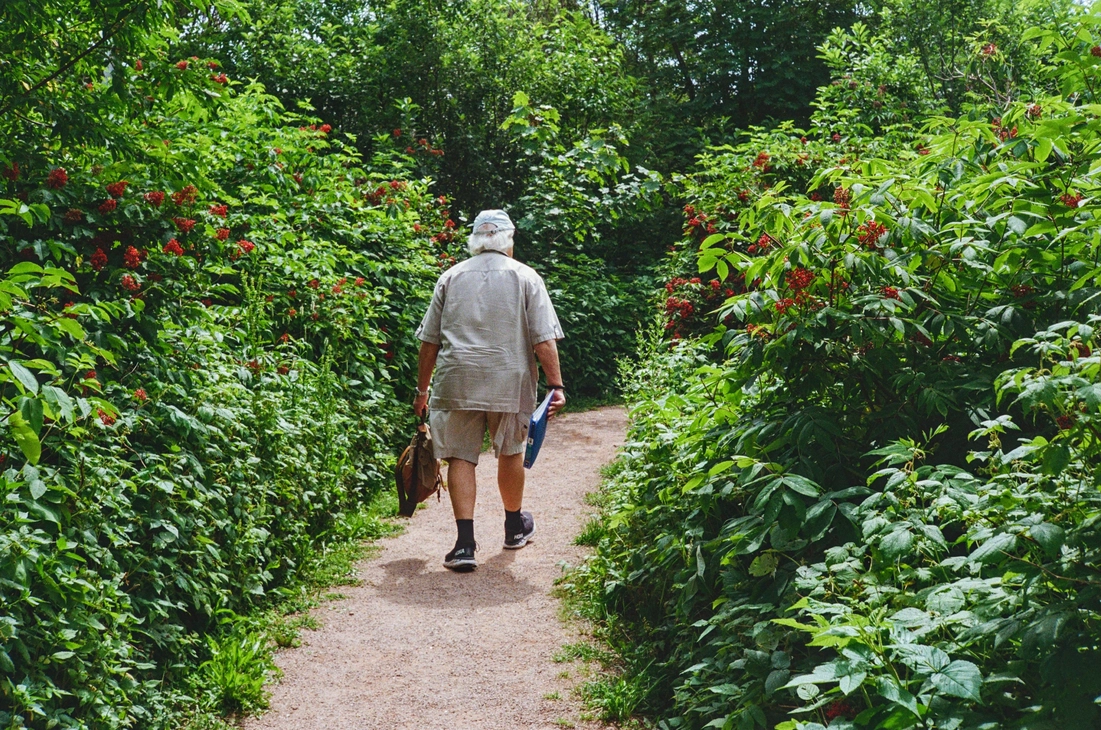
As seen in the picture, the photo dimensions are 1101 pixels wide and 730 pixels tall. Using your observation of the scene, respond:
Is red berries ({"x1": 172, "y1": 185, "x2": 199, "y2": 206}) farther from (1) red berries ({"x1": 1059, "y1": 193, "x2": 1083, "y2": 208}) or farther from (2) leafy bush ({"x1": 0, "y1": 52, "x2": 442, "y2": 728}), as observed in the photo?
(1) red berries ({"x1": 1059, "y1": 193, "x2": 1083, "y2": 208})

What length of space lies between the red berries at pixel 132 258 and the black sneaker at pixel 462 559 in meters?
2.39

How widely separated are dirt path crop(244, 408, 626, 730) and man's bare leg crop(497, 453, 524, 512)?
33 centimetres

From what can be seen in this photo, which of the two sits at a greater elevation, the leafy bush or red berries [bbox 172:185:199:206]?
red berries [bbox 172:185:199:206]

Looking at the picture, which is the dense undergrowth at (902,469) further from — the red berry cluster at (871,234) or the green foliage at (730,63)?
the green foliage at (730,63)

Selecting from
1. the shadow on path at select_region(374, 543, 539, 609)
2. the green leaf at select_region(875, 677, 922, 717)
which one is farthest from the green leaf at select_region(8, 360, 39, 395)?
the shadow on path at select_region(374, 543, 539, 609)

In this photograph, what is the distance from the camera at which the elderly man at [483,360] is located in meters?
5.57

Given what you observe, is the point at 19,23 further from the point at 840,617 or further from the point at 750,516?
the point at 840,617

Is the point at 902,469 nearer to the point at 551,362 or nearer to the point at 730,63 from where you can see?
the point at 551,362

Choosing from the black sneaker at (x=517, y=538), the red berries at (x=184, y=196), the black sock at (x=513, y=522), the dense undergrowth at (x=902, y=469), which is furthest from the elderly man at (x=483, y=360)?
the red berries at (x=184, y=196)

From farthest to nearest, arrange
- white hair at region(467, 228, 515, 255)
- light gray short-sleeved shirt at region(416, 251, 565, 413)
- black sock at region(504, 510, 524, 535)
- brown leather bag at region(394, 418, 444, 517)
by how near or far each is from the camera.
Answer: black sock at region(504, 510, 524, 535), brown leather bag at region(394, 418, 444, 517), white hair at region(467, 228, 515, 255), light gray short-sleeved shirt at region(416, 251, 565, 413)

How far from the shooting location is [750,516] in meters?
3.47

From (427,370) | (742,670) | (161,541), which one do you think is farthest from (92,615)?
(427,370)

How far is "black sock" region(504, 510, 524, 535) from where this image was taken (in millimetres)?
5965

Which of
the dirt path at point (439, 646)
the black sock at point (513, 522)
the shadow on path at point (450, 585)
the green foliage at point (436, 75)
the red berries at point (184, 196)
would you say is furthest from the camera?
the green foliage at point (436, 75)
